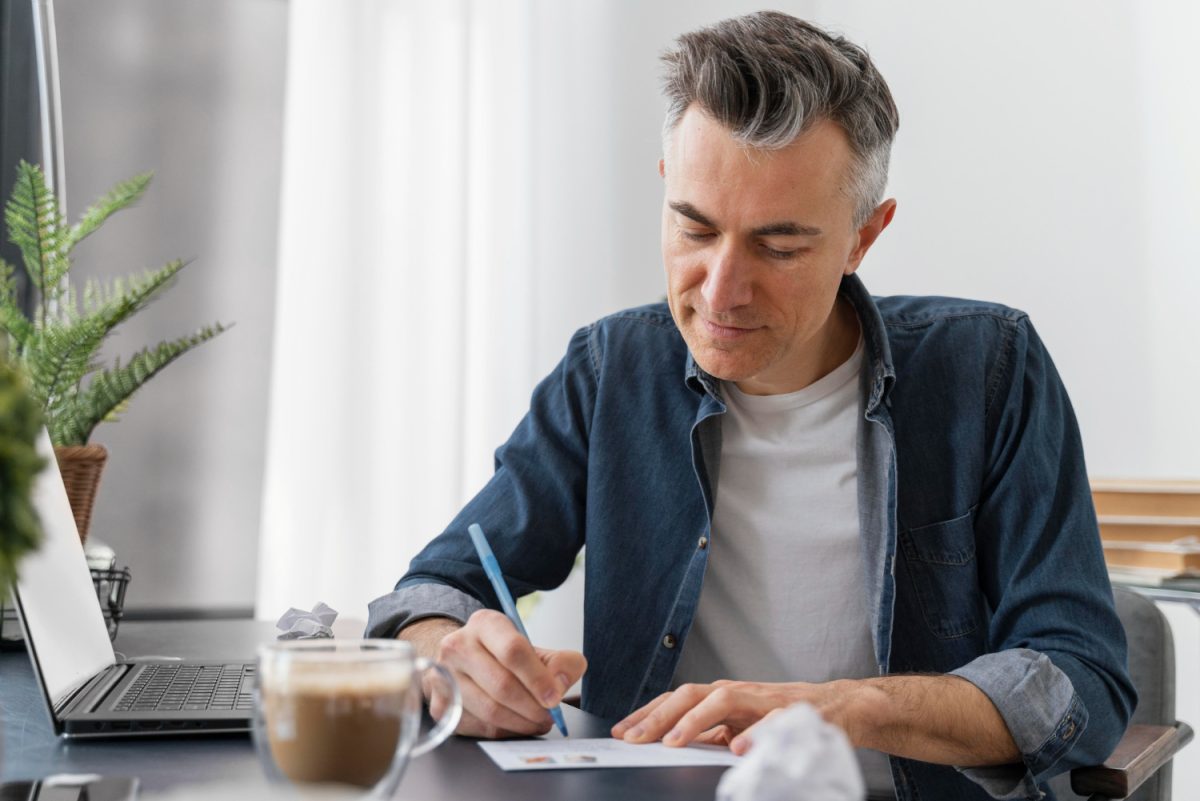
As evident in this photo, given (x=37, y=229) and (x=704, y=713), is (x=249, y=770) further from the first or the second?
(x=37, y=229)

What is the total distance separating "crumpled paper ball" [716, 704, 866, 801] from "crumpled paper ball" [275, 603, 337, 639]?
2.61 feet

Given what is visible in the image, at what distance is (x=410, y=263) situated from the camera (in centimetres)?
308

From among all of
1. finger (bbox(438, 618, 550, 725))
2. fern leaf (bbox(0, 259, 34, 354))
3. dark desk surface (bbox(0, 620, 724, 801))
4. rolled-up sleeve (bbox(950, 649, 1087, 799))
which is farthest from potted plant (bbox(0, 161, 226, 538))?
rolled-up sleeve (bbox(950, 649, 1087, 799))

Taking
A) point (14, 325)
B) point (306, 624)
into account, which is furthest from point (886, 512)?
point (14, 325)

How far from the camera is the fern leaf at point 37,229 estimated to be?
5.92 feet

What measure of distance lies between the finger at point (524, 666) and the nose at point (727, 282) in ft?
1.56

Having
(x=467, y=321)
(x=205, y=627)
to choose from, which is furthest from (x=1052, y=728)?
(x=467, y=321)

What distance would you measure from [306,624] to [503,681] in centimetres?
37

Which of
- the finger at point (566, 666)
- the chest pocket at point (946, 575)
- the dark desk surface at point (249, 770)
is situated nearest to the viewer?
the dark desk surface at point (249, 770)

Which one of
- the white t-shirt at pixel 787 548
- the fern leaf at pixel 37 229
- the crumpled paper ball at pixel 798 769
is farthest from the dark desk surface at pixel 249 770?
the fern leaf at pixel 37 229

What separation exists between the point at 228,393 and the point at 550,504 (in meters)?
1.74

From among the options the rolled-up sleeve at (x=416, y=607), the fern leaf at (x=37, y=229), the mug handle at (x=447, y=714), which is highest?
the fern leaf at (x=37, y=229)

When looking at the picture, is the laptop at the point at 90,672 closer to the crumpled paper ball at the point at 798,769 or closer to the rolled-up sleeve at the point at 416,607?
the rolled-up sleeve at the point at 416,607

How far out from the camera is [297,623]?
49.2 inches
